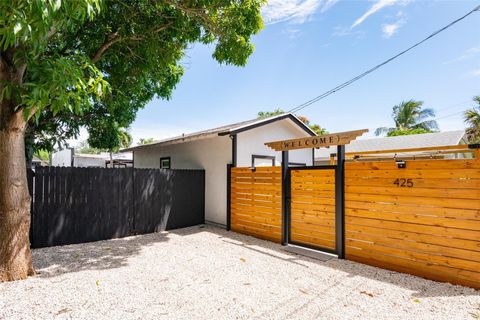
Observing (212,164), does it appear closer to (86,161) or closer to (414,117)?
(86,161)

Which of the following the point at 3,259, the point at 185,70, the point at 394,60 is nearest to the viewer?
the point at 3,259

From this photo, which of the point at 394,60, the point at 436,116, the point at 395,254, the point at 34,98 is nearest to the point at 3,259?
the point at 34,98

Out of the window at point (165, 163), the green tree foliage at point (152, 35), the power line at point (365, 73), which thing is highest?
the power line at point (365, 73)

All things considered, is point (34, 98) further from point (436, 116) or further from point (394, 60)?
point (436, 116)

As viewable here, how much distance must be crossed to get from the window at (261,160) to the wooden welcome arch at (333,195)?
7.98 ft

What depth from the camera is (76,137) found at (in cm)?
981

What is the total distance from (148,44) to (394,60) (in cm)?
849

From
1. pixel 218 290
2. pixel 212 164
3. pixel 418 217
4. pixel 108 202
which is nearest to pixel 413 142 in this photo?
pixel 212 164

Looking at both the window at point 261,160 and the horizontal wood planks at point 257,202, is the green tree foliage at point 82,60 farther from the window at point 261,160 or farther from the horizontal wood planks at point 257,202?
the window at point 261,160

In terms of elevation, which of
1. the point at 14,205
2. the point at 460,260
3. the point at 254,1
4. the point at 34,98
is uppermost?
the point at 254,1

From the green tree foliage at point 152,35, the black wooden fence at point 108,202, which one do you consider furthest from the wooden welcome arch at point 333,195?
the black wooden fence at point 108,202

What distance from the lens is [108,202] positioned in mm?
6887

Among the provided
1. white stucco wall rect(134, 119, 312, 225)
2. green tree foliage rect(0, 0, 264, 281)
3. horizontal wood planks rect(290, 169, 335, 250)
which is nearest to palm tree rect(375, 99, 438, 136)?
white stucco wall rect(134, 119, 312, 225)

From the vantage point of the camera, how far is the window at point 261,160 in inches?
349
